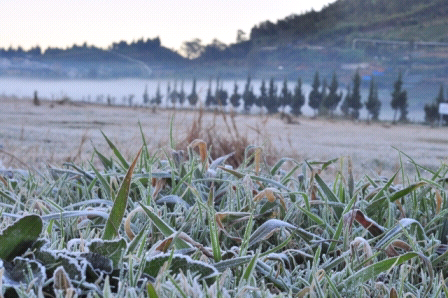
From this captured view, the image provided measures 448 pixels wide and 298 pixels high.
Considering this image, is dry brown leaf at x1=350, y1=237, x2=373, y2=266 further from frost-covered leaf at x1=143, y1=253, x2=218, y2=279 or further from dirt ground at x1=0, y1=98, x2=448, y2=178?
dirt ground at x1=0, y1=98, x2=448, y2=178

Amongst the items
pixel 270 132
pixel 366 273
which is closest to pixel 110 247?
pixel 366 273

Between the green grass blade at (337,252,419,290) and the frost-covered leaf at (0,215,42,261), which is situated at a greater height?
the frost-covered leaf at (0,215,42,261)

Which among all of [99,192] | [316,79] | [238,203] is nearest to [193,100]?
[99,192]

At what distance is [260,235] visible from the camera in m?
0.44

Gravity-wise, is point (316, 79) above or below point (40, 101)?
above

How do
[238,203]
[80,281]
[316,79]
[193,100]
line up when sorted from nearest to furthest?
[80,281], [238,203], [193,100], [316,79]

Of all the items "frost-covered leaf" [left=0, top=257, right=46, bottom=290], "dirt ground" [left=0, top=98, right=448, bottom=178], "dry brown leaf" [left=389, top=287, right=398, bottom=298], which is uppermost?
"frost-covered leaf" [left=0, top=257, right=46, bottom=290]

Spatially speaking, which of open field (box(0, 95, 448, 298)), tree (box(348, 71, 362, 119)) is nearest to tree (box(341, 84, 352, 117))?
tree (box(348, 71, 362, 119))

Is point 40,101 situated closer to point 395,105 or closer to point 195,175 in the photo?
point 395,105

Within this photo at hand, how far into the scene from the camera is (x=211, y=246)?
1.45 ft

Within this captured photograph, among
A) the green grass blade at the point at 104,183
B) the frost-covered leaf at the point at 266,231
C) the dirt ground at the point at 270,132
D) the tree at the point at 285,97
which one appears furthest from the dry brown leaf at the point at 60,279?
the tree at the point at 285,97

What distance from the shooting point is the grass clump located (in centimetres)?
33

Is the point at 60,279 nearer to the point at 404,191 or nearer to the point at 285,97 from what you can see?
the point at 404,191

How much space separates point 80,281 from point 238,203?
→ 246mm
